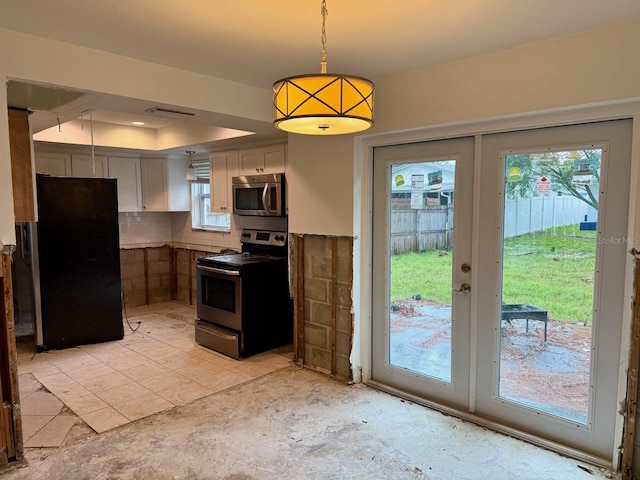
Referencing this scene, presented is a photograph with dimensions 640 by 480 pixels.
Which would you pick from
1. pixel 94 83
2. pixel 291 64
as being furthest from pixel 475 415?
pixel 94 83

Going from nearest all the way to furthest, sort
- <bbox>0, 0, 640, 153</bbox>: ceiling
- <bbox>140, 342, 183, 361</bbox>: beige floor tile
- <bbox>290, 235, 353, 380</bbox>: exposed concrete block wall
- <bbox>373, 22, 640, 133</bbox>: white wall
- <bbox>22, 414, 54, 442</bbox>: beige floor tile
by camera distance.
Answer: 1. <bbox>0, 0, 640, 153</bbox>: ceiling
2. <bbox>373, 22, 640, 133</bbox>: white wall
3. <bbox>22, 414, 54, 442</bbox>: beige floor tile
4. <bbox>290, 235, 353, 380</bbox>: exposed concrete block wall
5. <bbox>140, 342, 183, 361</bbox>: beige floor tile

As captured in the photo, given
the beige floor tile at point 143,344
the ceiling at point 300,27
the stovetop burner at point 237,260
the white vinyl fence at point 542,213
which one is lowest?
the beige floor tile at point 143,344

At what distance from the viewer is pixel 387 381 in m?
3.40

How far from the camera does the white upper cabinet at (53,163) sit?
195 inches

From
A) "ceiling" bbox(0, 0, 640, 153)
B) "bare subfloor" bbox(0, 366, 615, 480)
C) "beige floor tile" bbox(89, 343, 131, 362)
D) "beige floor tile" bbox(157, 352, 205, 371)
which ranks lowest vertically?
"bare subfloor" bbox(0, 366, 615, 480)

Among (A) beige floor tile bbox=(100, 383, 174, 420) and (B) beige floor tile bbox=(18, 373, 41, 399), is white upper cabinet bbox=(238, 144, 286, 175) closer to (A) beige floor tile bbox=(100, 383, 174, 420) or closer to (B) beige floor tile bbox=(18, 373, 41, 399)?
(A) beige floor tile bbox=(100, 383, 174, 420)

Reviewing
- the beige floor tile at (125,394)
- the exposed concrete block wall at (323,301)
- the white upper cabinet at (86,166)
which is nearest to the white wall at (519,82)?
the exposed concrete block wall at (323,301)

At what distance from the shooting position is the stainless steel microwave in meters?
4.22

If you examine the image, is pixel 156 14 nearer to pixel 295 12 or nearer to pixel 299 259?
pixel 295 12

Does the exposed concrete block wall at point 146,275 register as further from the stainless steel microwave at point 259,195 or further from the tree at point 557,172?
the tree at point 557,172

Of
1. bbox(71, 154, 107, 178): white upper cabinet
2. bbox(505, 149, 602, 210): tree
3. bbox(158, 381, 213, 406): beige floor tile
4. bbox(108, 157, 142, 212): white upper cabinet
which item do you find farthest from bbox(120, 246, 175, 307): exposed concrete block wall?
bbox(505, 149, 602, 210): tree

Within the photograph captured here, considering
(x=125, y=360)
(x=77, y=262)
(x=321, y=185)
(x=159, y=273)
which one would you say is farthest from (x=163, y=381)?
(x=159, y=273)

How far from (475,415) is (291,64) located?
2.63 meters

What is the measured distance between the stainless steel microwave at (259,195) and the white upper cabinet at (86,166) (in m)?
1.87
